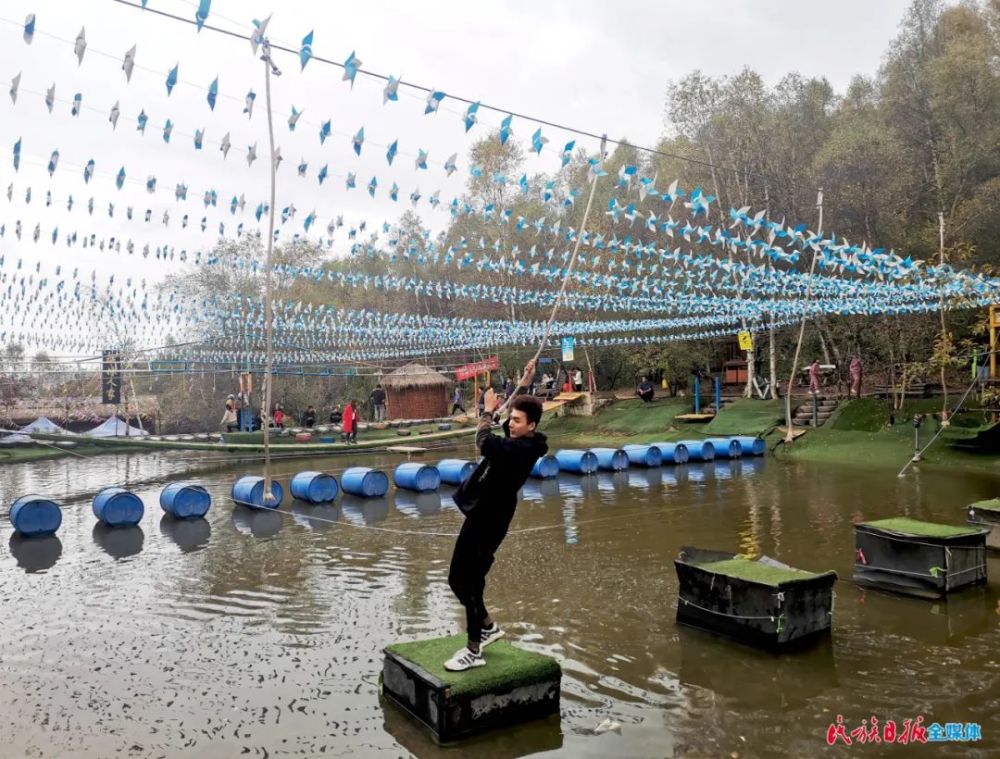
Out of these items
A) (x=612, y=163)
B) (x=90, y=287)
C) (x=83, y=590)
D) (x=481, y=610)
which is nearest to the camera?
(x=481, y=610)

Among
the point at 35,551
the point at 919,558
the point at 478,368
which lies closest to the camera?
the point at 919,558

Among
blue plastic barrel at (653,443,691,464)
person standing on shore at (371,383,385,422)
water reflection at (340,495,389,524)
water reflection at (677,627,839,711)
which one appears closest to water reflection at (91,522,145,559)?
water reflection at (340,495,389,524)

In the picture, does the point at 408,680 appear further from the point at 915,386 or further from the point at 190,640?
the point at 915,386

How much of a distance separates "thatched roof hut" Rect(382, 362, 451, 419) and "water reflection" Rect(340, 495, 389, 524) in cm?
2044

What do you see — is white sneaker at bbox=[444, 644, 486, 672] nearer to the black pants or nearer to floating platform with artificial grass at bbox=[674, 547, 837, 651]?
the black pants

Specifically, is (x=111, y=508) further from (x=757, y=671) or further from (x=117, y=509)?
(x=757, y=671)

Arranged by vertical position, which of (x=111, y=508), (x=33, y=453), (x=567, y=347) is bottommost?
(x=33, y=453)

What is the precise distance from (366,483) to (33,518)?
18.2 ft

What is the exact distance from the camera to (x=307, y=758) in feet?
13.8

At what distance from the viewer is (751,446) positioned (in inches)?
786

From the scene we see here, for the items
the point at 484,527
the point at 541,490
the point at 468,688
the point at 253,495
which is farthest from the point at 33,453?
the point at 468,688

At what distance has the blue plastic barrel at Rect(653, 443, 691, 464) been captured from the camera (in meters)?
18.7

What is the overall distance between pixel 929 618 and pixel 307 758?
5.26 metres

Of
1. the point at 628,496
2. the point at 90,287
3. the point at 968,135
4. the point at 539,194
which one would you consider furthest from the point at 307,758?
the point at 539,194
